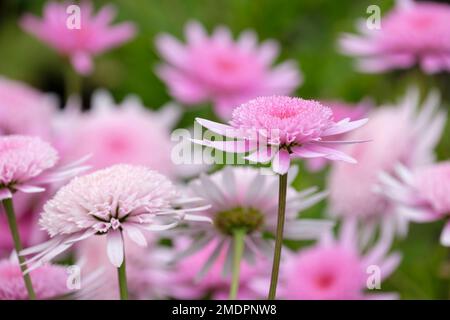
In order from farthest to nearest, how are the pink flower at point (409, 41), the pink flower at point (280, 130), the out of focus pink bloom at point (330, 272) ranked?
the pink flower at point (409, 41)
the out of focus pink bloom at point (330, 272)
the pink flower at point (280, 130)

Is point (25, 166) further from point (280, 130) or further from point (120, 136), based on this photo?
point (120, 136)

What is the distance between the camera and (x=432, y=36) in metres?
0.49

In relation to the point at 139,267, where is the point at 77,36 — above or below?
above

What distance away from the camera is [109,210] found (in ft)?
0.74

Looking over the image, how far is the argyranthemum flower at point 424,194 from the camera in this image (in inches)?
12.0

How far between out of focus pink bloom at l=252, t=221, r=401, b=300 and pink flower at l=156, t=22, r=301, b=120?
17 centimetres

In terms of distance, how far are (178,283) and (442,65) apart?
0.21 metres

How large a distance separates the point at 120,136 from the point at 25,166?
0.23 meters

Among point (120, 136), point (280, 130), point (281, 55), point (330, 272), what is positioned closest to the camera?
point (280, 130)

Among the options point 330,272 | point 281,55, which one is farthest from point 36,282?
point 281,55

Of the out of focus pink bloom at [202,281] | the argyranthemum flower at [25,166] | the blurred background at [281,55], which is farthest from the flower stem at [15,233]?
the blurred background at [281,55]

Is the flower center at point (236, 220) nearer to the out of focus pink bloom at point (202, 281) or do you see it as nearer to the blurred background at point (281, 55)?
the out of focus pink bloom at point (202, 281)

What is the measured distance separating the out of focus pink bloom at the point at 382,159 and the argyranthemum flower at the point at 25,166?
20 centimetres

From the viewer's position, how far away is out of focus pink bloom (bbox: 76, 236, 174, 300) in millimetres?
367
